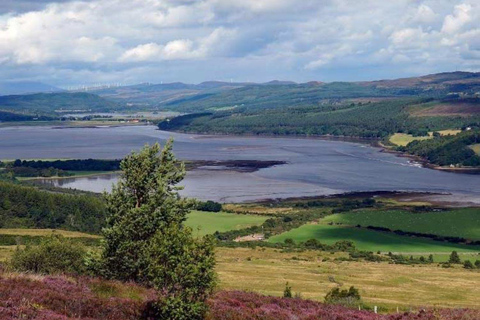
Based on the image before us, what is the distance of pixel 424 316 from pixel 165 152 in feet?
51.0

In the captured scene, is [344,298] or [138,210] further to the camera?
[344,298]

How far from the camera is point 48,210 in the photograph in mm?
128250

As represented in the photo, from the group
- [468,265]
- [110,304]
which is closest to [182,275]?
[110,304]

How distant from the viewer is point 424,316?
28.6m

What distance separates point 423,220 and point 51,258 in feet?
306

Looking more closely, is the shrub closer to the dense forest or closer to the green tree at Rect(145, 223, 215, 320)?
the green tree at Rect(145, 223, 215, 320)

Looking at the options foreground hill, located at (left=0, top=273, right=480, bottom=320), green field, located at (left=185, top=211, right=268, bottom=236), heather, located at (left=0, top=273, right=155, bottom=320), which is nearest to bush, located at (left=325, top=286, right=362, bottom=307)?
foreground hill, located at (left=0, top=273, right=480, bottom=320)

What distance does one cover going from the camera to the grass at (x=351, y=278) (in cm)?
5238

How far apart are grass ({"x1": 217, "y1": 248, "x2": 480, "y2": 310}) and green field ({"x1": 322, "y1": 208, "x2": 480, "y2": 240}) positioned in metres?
30.9

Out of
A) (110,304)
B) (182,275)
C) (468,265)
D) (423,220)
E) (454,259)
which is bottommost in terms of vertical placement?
(423,220)

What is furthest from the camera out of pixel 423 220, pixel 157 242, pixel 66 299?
pixel 423 220

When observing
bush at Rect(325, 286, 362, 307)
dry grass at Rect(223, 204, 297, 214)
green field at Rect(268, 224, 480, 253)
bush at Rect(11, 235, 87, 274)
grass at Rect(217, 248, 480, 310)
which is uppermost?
bush at Rect(11, 235, 87, 274)

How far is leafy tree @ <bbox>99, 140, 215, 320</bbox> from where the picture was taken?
2572 centimetres

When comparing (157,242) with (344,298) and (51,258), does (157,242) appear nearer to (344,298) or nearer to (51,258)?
(51,258)
